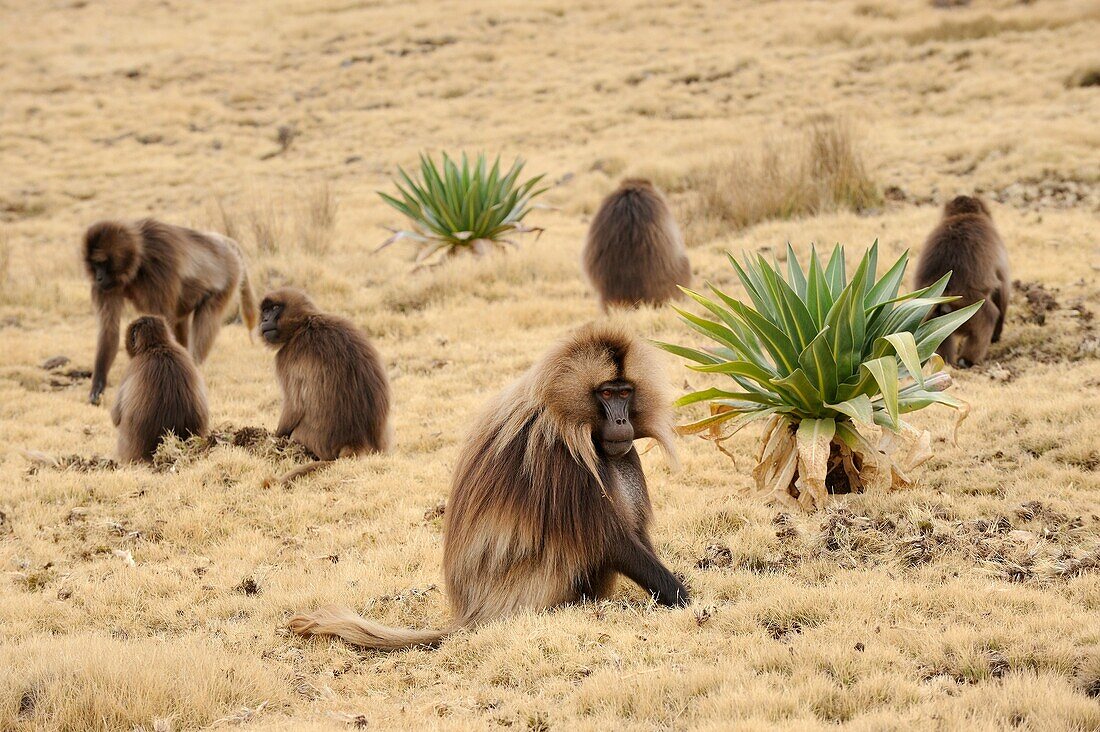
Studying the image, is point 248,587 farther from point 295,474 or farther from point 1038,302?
point 1038,302

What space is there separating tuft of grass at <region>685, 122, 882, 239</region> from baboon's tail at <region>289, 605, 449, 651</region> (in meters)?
10.2

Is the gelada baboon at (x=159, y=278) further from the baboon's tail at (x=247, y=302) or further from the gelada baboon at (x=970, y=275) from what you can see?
the gelada baboon at (x=970, y=275)

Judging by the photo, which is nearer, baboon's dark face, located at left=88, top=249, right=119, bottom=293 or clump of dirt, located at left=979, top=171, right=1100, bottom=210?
baboon's dark face, located at left=88, top=249, right=119, bottom=293

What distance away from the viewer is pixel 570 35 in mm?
33688

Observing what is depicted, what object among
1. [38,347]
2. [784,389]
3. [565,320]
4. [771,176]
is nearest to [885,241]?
[771,176]

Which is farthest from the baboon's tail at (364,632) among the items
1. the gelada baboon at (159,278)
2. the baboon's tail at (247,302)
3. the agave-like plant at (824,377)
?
the baboon's tail at (247,302)

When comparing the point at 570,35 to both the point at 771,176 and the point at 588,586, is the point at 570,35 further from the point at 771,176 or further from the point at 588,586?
the point at 588,586

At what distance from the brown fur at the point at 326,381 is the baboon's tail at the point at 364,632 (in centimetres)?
298

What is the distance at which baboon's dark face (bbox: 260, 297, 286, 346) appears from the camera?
27.3 ft

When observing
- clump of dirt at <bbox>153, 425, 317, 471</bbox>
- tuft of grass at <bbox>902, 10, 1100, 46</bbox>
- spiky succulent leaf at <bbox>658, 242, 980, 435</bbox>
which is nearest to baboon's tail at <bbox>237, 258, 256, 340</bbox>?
clump of dirt at <bbox>153, 425, 317, 471</bbox>

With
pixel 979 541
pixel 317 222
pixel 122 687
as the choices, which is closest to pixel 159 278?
pixel 317 222

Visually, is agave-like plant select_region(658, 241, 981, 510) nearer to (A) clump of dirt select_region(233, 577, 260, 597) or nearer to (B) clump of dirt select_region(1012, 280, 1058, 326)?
(A) clump of dirt select_region(233, 577, 260, 597)

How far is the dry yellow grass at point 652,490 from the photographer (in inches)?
166

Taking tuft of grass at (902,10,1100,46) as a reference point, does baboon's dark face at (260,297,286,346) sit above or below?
below
